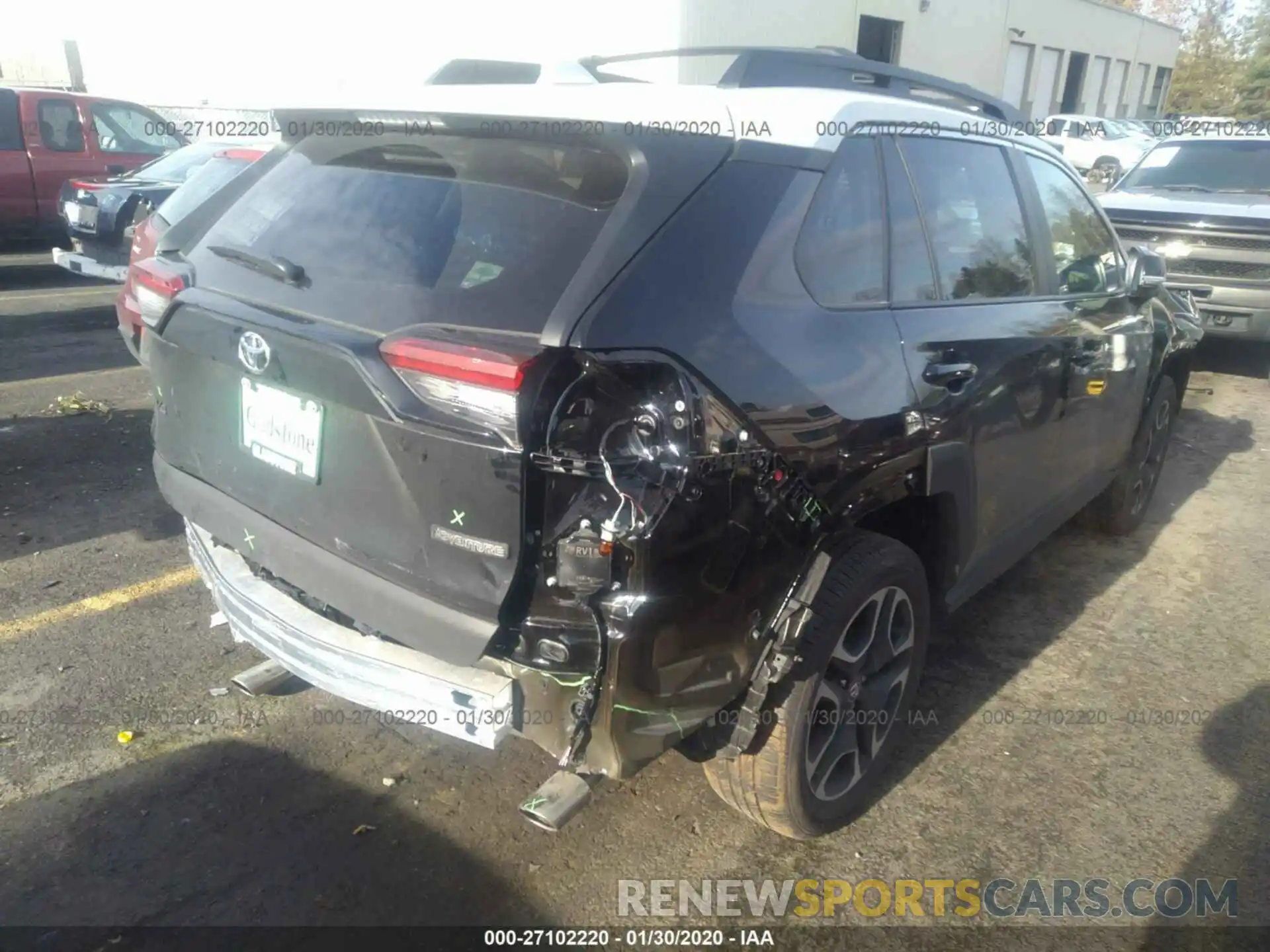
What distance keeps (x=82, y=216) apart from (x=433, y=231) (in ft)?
27.8

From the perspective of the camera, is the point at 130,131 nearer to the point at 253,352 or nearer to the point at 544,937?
the point at 253,352

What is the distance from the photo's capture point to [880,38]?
26188mm

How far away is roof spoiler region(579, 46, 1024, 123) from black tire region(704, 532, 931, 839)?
4.38ft

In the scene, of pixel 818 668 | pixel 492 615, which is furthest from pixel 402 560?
pixel 818 668

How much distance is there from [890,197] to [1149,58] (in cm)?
4879

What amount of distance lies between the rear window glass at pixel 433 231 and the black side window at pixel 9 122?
11144 millimetres

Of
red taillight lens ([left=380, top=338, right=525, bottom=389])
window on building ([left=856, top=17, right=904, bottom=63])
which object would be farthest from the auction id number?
window on building ([left=856, top=17, right=904, bottom=63])

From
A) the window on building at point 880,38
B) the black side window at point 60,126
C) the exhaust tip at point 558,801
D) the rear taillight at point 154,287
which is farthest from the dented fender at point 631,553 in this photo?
the window on building at point 880,38

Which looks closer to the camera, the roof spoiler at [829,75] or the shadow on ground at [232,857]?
the shadow on ground at [232,857]

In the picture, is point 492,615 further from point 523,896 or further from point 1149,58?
point 1149,58

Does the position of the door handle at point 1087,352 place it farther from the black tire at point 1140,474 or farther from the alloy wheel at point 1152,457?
the alloy wheel at point 1152,457

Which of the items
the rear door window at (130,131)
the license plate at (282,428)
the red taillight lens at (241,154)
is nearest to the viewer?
the license plate at (282,428)

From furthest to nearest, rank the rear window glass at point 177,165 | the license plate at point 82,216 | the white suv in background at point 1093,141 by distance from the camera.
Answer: the white suv in background at point 1093,141 < the rear window glass at point 177,165 < the license plate at point 82,216

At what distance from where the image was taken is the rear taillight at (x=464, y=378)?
1.97 meters
